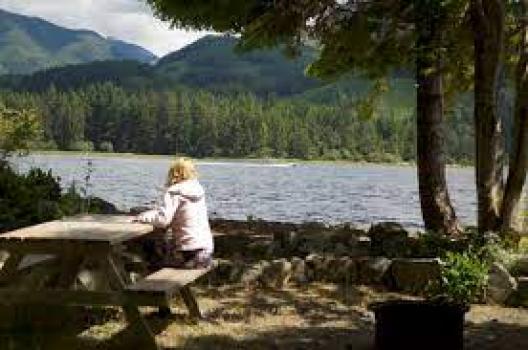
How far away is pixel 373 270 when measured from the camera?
40.1 ft

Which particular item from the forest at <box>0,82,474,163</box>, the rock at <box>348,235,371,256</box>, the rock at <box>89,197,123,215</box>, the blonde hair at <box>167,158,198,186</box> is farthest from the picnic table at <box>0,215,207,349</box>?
the forest at <box>0,82,474,163</box>

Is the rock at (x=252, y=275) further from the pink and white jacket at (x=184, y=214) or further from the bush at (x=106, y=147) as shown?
the bush at (x=106, y=147)

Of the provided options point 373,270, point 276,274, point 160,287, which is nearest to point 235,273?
point 276,274

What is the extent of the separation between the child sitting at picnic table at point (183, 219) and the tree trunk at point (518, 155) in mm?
5733

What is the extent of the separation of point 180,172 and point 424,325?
10.3 ft

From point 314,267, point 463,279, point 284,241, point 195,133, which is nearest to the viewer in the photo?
point 463,279

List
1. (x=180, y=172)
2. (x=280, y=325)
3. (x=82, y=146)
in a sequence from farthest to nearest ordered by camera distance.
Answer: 1. (x=82, y=146)
2. (x=280, y=325)
3. (x=180, y=172)

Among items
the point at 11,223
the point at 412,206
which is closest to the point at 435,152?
the point at 11,223

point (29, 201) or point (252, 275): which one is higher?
point (29, 201)

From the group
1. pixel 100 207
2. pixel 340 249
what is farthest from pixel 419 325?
pixel 100 207

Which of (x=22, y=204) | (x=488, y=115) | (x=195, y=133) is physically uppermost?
(x=488, y=115)

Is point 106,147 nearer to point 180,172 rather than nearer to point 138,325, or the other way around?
point 180,172

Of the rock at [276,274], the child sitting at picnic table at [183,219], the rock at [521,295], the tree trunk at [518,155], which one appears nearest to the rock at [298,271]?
the rock at [276,274]

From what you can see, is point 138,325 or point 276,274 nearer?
point 138,325
